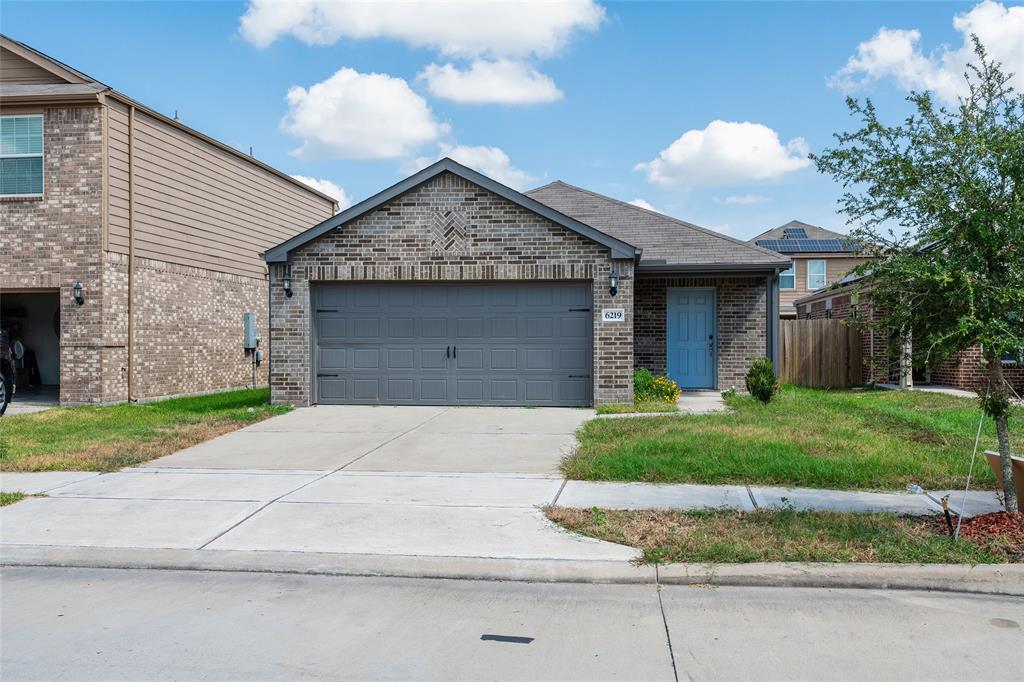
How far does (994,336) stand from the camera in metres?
5.58

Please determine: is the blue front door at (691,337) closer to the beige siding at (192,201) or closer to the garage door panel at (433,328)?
the garage door panel at (433,328)

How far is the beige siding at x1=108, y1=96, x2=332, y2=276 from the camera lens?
15.7 metres

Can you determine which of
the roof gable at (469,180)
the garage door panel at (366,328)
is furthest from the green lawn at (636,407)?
the garage door panel at (366,328)

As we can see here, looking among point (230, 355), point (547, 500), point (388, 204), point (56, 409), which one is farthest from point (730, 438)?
point (230, 355)

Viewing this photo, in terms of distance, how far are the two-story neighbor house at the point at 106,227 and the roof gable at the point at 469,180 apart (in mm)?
3428

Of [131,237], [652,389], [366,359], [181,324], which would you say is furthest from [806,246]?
[131,237]

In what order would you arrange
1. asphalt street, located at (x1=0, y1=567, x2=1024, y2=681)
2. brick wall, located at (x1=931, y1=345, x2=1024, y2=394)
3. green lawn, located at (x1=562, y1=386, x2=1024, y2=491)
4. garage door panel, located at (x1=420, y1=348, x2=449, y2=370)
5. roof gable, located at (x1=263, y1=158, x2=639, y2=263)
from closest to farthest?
asphalt street, located at (x1=0, y1=567, x2=1024, y2=681), green lawn, located at (x1=562, y1=386, x2=1024, y2=491), roof gable, located at (x1=263, y1=158, x2=639, y2=263), garage door panel, located at (x1=420, y1=348, x2=449, y2=370), brick wall, located at (x1=931, y1=345, x2=1024, y2=394)

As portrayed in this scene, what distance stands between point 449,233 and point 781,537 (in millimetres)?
9891

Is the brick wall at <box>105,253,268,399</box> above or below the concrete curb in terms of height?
above

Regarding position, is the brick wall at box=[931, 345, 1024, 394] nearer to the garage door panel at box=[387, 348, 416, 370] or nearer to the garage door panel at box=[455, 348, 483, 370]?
the garage door panel at box=[455, 348, 483, 370]

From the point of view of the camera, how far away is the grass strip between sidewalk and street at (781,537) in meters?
5.40

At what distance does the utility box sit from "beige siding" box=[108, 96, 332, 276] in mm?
1123

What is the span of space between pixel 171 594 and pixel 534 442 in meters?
6.12

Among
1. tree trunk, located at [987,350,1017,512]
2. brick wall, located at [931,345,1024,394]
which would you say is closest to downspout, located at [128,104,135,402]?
tree trunk, located at [987,350,1017,512]
